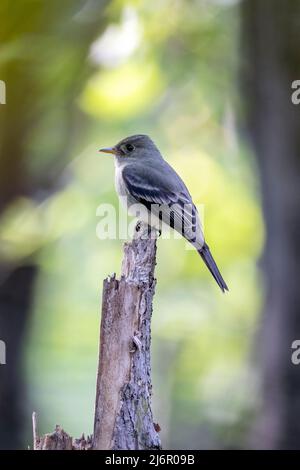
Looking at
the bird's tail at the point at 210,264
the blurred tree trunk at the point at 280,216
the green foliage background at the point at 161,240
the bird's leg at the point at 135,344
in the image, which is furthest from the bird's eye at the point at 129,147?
the bird's leg at the point at 135,344

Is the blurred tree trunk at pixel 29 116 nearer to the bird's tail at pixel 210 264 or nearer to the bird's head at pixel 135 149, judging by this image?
the bird's head at pixel 135 149

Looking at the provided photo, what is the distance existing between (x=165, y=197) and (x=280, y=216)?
2229 mm

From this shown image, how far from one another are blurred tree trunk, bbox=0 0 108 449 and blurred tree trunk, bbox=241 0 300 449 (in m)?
2.13

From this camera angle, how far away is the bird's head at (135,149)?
25.2 feet

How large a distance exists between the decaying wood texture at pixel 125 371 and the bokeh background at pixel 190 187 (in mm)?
4051

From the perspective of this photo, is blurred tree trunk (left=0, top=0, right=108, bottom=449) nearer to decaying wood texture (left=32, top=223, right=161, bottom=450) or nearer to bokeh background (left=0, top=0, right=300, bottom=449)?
bokeh background (left=0, top=0, right=300, bottom=449)

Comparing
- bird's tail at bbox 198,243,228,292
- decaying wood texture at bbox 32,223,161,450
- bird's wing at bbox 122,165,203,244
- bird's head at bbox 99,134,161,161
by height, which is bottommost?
decaying wood texture at bbox 32,223,161,450

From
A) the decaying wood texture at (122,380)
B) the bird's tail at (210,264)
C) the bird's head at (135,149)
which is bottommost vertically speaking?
the decaying wood texture at (122,380)

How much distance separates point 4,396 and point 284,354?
3.31 meters

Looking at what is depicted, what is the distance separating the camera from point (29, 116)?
9.32 m

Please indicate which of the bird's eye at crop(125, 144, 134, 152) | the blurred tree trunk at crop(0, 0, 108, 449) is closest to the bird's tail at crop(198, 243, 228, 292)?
the bird's eye at crop(125, 144, 134, 152)

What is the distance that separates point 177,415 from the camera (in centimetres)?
1135

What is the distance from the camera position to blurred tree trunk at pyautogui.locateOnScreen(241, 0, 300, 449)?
891cm

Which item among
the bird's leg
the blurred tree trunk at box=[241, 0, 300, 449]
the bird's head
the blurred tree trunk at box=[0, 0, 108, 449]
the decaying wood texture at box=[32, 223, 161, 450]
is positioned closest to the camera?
the decaying wood texture at box=[32, 223, 161, 450]
